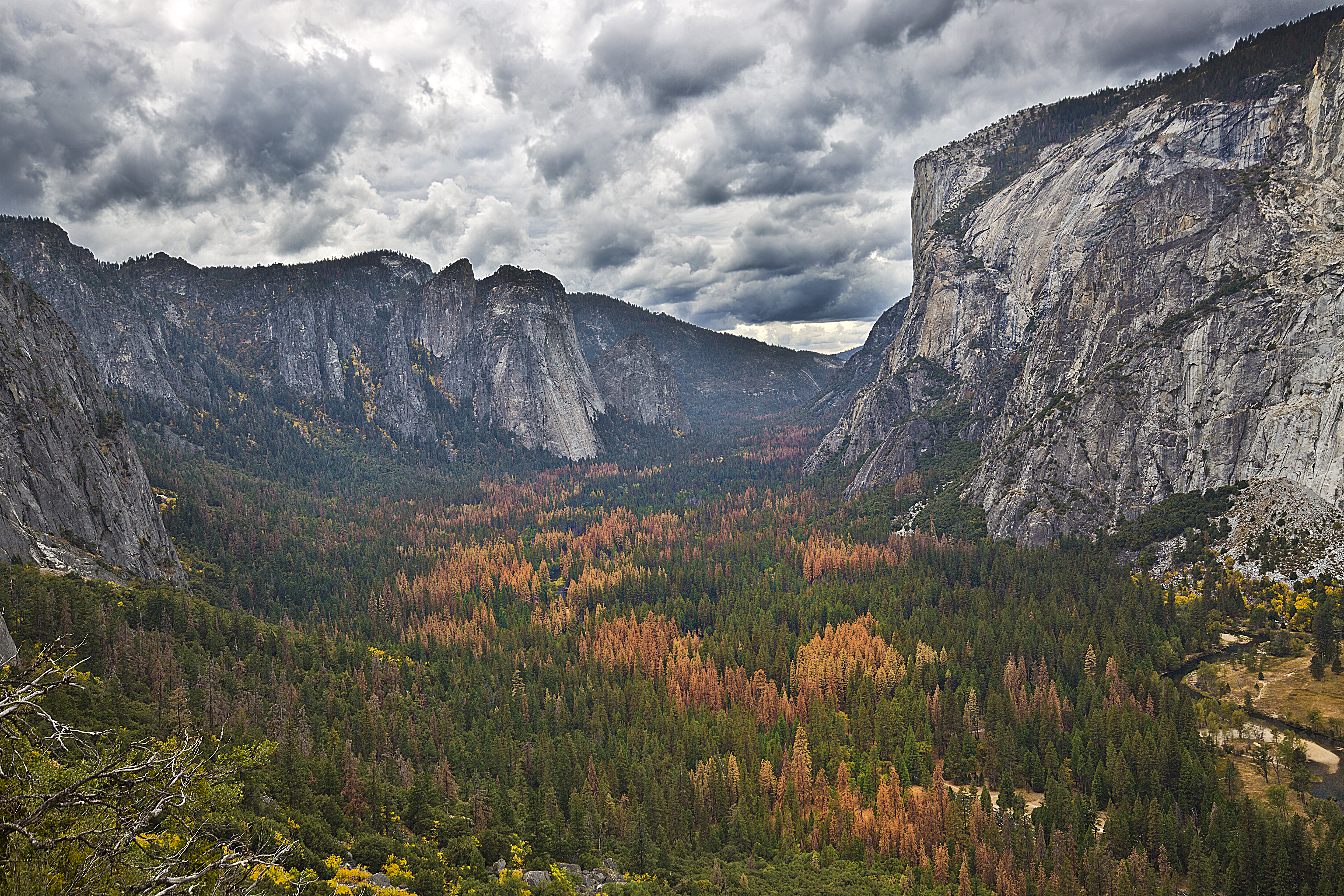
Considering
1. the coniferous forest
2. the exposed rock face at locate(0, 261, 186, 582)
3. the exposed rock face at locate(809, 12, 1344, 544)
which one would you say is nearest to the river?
the coniferous forest

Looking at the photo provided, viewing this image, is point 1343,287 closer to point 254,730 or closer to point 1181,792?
point 1181,792

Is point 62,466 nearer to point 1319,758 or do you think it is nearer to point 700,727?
point 700,727

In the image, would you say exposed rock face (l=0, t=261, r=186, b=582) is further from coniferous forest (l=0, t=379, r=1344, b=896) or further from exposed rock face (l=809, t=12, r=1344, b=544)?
exposed rock face (l=809, t=12, r=1344, b=544)

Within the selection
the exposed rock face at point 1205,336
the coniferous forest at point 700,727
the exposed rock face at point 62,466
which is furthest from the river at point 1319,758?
the exposed rock face at point 62,466

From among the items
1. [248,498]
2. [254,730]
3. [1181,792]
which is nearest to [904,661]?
[1181,792]

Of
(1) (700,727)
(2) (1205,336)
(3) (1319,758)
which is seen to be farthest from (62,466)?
(2) (1205,336)
